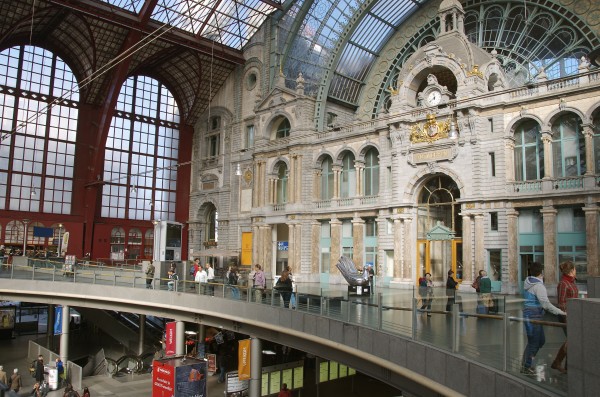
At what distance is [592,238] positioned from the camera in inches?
1075

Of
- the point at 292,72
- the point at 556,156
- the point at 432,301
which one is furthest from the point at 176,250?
the point at 432,301

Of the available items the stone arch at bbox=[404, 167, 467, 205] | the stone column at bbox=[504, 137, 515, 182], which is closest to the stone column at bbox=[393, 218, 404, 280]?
the stone arch at bbox=[404, 167, 467, 205]

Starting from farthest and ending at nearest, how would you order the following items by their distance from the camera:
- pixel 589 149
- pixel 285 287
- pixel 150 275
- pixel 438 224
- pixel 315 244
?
pixel 315 244, pixel 438 224, pixel 150 275, pixel 589 149, pixel 285 287

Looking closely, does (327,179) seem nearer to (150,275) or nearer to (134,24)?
(150,275)

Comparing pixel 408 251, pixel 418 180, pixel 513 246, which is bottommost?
pixel 408 251

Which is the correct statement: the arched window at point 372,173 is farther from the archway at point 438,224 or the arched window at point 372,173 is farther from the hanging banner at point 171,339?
the hanging banner at point 171,339

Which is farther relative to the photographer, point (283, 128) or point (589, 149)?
point (283, 128)

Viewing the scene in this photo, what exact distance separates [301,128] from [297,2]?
12.1 m

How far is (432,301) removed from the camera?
13523 mm

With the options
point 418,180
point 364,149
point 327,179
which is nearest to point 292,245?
point 327,179

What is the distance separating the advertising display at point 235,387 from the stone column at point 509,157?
18978 millimetres

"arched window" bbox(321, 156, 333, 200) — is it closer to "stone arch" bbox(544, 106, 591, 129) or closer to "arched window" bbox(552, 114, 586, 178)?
"stone arch" bbox(544, 106, 591, 129)

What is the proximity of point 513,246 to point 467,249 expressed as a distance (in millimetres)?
2643

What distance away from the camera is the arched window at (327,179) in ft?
139
